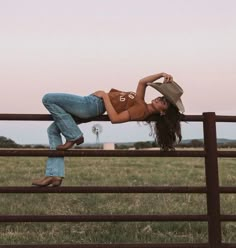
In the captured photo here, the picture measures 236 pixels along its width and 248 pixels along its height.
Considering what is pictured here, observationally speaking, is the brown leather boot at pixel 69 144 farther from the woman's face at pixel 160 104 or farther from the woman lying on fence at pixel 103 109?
the woman's face at pixel 160 104

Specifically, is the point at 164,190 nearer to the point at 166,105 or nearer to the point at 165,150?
the point at 165,150

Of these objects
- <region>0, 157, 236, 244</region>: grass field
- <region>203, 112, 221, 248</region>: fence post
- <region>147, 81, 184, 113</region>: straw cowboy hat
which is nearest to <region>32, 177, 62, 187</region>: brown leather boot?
<region>147, 81, 184, 113</region>: straw cowboy hat

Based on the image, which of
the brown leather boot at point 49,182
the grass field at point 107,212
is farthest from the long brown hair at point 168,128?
the grass field at point 107,212

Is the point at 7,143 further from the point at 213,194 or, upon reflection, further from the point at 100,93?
the point at 213,194

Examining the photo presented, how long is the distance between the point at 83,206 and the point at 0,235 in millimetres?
2142

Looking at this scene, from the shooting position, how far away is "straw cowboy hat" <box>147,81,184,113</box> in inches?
176

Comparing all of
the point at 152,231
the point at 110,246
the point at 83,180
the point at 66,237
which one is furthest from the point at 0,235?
the point at 83,180

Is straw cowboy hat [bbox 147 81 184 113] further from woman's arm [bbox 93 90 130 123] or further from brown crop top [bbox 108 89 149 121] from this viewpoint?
woman's arm [bbox 93 90 130 123]

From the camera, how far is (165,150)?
15.2ft

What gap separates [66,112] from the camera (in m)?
4.52

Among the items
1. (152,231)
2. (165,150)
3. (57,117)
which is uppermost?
(57,117)

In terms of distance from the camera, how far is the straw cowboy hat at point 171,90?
176 inches

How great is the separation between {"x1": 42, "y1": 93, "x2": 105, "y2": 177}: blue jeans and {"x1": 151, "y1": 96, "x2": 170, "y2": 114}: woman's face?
0.42 metres

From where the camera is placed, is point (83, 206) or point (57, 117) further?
point (83, 206)
